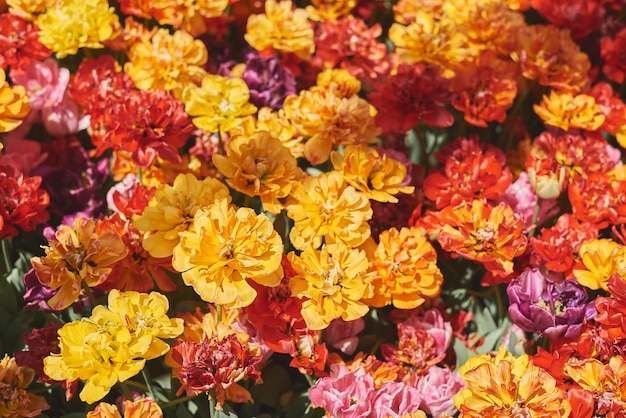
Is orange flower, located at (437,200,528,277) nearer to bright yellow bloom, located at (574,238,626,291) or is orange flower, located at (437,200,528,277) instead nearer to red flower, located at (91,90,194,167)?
bright yellow bloom, located at (574,238,626,291)

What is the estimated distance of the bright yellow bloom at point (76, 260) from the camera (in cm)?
123

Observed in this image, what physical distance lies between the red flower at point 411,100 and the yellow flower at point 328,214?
0.38 metres

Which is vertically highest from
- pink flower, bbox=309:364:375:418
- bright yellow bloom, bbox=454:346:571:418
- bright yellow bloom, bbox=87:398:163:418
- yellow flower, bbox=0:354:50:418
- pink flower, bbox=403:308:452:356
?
bright yellow bloom, bbox=454:346:571:418

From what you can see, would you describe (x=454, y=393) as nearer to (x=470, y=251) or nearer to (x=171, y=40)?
(x=470, y=251)

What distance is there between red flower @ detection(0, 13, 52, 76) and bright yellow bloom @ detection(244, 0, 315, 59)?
1.73ft

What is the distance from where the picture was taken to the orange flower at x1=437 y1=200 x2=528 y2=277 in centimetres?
147

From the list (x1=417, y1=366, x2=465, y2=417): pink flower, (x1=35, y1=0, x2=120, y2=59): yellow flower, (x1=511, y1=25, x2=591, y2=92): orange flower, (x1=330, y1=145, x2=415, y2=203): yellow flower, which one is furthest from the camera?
(x1=511, y1=25, x2=591, y2=92): orange flower

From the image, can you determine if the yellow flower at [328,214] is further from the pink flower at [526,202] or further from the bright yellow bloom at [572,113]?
the bright yellow bloom at [572,113]

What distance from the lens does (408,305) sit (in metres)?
1.43

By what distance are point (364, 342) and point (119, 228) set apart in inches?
22.7

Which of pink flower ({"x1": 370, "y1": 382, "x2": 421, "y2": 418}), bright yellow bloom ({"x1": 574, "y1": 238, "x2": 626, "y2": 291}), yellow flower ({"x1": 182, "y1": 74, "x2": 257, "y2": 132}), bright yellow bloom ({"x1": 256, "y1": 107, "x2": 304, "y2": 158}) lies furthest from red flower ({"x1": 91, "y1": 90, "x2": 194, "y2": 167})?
bright yellow bloom ({"x1": 574, "y1": 238, "x2": 626, "y2": 291})

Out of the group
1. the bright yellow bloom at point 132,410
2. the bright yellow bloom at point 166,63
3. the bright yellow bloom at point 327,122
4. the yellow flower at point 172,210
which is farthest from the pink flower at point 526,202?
the bright yellow bloom at point 132,410

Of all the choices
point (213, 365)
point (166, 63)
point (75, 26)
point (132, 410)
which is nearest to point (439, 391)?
point (213, 365)

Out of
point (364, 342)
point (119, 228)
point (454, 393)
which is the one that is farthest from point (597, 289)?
point (119, 228)
